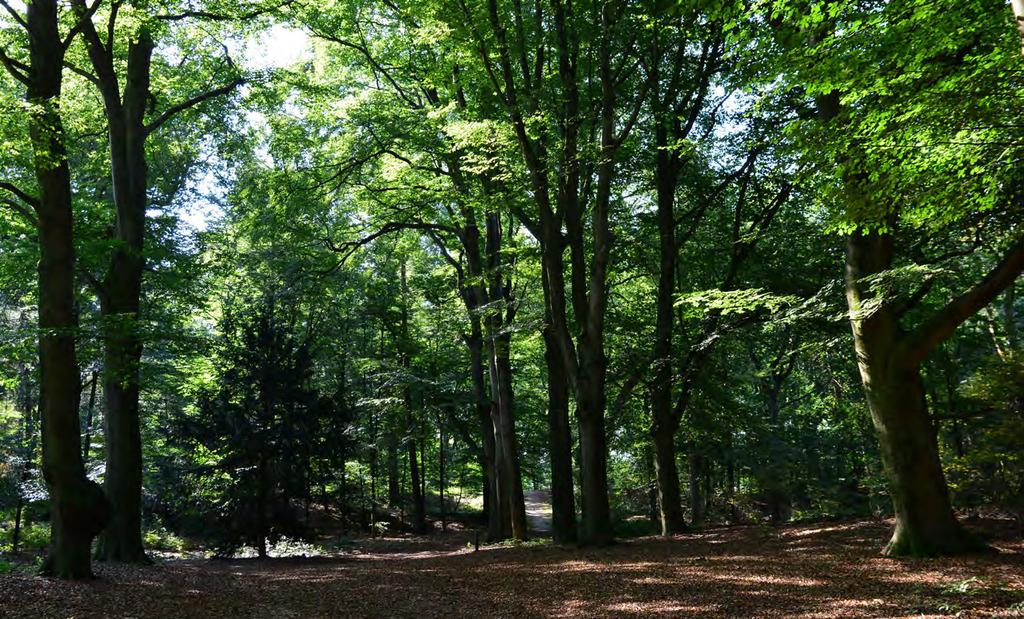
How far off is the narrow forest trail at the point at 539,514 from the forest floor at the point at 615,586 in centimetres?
1256

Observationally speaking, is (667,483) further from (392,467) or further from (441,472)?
(392,467)

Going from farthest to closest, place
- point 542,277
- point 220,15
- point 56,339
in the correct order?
point 542,277 → point 220,15 → point 56,339

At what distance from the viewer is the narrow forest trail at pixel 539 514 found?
26.1m

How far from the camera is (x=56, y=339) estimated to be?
8945 millimetres

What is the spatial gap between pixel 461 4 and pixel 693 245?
9462 millimetres

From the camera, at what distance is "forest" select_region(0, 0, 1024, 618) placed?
689 centimetres

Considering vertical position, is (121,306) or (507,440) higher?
(121,306)

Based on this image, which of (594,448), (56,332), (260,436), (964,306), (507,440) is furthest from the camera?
(507,440)

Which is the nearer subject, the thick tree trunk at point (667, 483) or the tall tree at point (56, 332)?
the tall tree at point (56, 332)

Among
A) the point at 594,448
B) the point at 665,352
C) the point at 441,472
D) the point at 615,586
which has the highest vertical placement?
the point at 665,352

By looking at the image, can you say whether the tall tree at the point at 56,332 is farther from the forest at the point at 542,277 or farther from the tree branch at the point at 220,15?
the tree branch at the point at 220,15

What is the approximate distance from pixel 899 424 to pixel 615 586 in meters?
4.13

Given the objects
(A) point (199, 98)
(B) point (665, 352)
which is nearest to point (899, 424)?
(B) point (665, 352)

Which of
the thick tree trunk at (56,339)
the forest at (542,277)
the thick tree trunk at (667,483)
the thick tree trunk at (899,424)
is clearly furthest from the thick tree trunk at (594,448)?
the thick tree trunk at (56,339)
